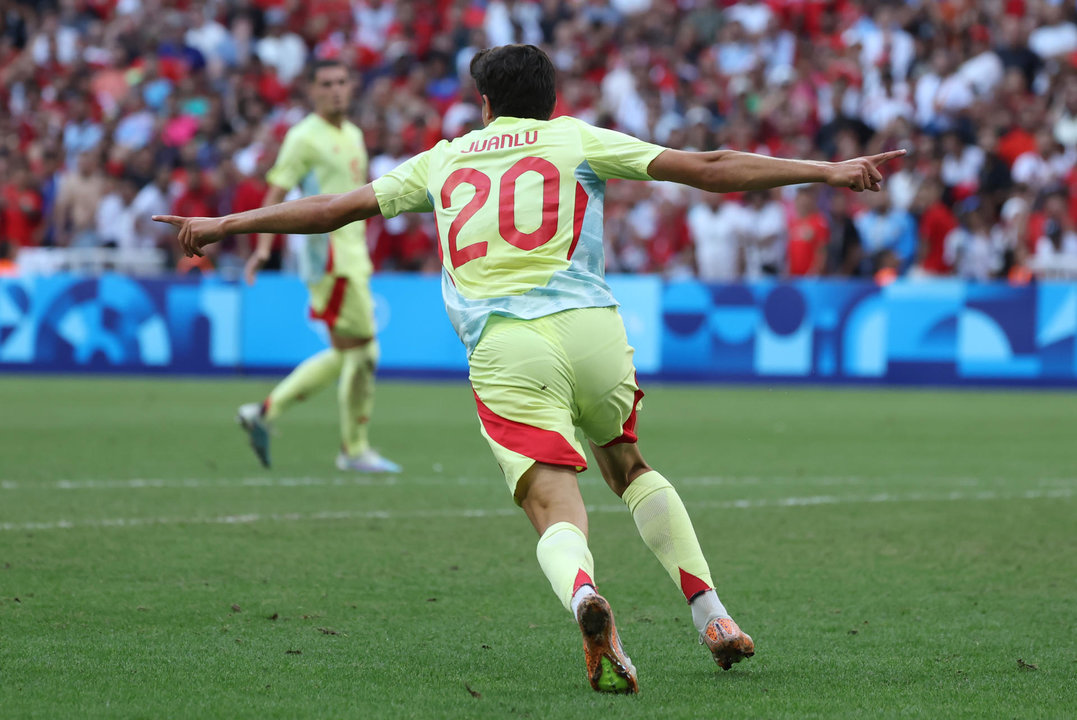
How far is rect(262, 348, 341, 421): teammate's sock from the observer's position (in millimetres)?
9961

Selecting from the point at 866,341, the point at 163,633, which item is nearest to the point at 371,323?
the point at 163,633

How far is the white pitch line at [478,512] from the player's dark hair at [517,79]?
3.61 m

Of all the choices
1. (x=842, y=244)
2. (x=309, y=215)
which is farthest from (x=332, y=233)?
(x=842, y=244)

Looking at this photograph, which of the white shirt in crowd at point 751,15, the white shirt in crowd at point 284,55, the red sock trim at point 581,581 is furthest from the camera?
the white shirt in crowd at point 284,55

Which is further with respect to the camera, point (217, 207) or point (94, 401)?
point (217, 207)

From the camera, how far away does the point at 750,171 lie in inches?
175

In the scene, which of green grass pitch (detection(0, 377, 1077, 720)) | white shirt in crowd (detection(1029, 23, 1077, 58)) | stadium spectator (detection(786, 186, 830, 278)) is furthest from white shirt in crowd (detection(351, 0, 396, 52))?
green grass pitch (detection(0, 377, 1077, 720))

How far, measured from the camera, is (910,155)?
18969 mm

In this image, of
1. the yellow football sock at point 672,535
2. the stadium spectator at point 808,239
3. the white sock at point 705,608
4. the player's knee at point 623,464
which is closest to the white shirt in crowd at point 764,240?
the stadium spectator at point 808,239

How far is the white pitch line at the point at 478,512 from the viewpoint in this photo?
24.7 ft

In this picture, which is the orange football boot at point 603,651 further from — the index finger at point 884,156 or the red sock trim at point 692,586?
the index finger at point 884,156

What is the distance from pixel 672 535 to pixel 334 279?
18.1ft

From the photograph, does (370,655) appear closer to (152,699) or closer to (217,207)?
(152,699)

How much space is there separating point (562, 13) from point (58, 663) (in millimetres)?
20473
